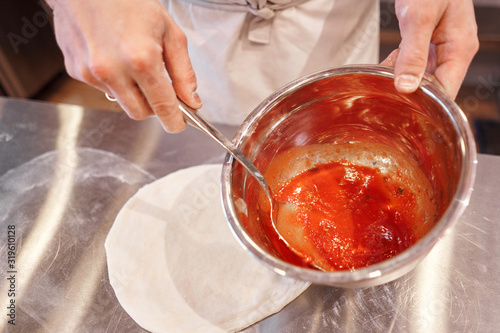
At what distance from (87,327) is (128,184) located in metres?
0.39

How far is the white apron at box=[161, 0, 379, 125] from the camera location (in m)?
1.17

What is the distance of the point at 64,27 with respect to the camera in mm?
744

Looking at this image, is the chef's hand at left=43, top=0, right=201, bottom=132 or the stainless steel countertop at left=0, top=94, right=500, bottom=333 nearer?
the chef's hand at left=43, top=0, right=201, bottom=132

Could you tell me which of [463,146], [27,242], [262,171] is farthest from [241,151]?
[27,242]

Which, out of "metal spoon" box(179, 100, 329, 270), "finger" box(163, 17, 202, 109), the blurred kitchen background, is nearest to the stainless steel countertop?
"metal spoon" box(179, 100, 329, 270)

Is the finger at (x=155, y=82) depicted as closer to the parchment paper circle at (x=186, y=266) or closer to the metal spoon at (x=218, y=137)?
the metal spoon at (x=218, y=137)

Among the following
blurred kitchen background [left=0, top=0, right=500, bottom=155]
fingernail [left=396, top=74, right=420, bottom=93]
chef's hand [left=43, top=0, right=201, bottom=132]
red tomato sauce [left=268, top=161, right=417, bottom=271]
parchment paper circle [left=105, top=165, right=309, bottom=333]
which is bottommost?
blurred kitchen background [left=0, top=0, right=500, bottom=155]

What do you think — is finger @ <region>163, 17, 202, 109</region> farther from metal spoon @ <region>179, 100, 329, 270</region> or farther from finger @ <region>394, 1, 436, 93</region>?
finger @ <region>394, 1, 436, 93</region>

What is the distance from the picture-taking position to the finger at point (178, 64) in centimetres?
76

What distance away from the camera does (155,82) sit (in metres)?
0.70

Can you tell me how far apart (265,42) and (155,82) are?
58cm

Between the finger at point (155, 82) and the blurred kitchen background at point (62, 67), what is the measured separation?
160cm

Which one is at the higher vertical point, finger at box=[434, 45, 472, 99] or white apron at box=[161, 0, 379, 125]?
finger at box=[434, 45, 472, 99]

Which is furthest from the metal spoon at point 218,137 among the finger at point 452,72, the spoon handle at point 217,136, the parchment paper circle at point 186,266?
the finger at point 452,72
